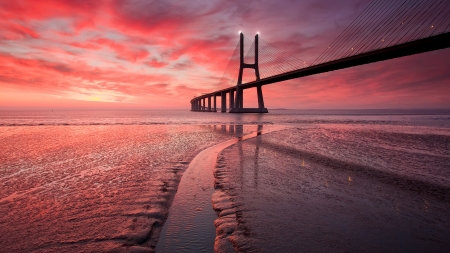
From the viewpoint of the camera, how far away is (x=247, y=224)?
7.70ft

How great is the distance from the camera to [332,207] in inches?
111

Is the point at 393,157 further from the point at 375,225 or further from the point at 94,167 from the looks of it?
the point at 94,167

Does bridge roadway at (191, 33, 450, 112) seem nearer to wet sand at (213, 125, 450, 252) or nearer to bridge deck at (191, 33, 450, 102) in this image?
bridge deck at (191, 33, 450, 102)

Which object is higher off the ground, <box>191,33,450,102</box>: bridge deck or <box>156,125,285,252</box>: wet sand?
<box>191,33,450,102</box>: bridge deck

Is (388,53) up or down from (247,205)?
up

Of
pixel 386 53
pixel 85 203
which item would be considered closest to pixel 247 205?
pixel 85 203

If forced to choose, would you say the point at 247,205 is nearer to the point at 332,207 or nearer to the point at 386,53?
the point at 332,207

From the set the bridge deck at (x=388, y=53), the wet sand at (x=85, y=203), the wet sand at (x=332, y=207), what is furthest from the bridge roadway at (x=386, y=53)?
the wet sand at (x=85, y=203)

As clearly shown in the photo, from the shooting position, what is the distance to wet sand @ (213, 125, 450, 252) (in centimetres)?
201

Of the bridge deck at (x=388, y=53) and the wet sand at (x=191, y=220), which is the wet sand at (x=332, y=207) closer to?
the wet sand at (x=191, y=220)

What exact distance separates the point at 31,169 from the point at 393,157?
8506mm

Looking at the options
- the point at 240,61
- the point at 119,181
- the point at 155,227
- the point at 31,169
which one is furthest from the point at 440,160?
the point at 240,61

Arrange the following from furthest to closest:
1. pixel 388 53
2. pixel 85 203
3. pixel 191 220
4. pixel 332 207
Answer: pixel 388 53, pixel 85 203, pixel 332 207, pixel 191 220

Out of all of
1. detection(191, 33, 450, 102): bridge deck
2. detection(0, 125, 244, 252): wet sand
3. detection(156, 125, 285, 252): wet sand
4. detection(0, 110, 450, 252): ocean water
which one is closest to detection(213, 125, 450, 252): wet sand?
detection(0, 110, 450, 252): ocean water
